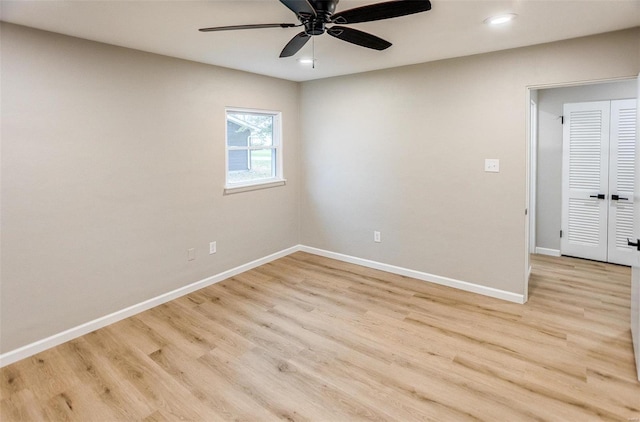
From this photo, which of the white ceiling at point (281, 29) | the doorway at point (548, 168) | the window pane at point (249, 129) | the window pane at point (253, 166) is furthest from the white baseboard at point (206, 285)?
the white ceiling at point (281, 29)

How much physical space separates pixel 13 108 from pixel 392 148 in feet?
11.3

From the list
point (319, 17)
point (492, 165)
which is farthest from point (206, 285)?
point (492, 165)

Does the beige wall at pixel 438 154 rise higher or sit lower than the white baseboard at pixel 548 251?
higher

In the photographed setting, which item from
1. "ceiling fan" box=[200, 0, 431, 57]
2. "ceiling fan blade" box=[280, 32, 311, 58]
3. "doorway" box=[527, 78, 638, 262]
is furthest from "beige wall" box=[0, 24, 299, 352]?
"doorway" box=[527, 78, 638, 262]

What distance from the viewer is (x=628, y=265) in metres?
4.43

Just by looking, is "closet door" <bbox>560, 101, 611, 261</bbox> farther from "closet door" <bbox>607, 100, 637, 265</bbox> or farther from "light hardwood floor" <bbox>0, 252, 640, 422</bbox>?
"light hardwood floor" <bbox>0, 252, 640, 422</bbox>

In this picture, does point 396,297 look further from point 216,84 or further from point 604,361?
point 216,84

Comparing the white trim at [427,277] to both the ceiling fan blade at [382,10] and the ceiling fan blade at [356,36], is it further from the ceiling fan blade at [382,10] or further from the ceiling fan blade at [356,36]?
the ceiling fan blade at [382,10]

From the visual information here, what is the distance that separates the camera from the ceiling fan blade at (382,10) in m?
1.74

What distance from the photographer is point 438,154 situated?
3869mm

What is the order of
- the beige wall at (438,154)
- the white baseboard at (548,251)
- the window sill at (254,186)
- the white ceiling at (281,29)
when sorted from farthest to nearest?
the white baseboard at (548,251) < the window sill at (254,186) < the beige wall at (438,154) < the white ceiling at (281,29)

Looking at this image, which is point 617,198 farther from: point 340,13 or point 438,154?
point 340,13

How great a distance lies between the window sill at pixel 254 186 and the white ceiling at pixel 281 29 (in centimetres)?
139

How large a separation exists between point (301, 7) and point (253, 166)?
305cm
